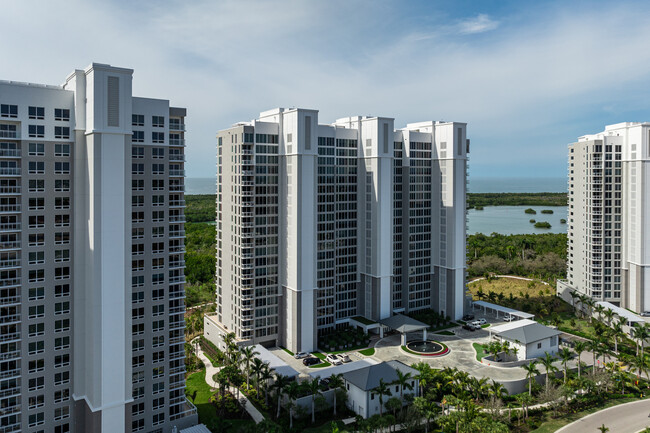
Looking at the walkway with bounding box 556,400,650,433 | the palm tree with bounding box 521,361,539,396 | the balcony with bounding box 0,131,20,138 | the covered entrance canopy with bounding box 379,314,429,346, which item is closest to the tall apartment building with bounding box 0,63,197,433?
the balcony with bounding box 0,131,20,138

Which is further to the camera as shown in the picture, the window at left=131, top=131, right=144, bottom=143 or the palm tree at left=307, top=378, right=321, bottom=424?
the palm tree at left=307, top=378, right=321, bottom=424

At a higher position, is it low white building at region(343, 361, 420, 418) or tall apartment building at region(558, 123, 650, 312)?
tall apartment building at region(558, 123, 650, 312)

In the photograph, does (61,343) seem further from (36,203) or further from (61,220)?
(36,203)

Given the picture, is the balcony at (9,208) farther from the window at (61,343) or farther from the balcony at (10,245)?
the window at (61,343)

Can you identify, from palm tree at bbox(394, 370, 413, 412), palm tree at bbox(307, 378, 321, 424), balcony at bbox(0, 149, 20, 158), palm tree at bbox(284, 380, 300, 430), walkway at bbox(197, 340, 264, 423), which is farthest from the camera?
walkway at bbox(197, 340, 264, 423)

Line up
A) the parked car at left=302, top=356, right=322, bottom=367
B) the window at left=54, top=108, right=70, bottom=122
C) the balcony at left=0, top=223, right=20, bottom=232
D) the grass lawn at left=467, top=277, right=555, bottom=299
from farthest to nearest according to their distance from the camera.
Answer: the grass lawn at left=467, top=277, right=555, bottom=299 < the parked car at left=302, top=356, right=322, bottom=367 < the window at left=54, top=108, right=70, bottom=122 < the balcony at left=0, top=223, right=20, bottom=232

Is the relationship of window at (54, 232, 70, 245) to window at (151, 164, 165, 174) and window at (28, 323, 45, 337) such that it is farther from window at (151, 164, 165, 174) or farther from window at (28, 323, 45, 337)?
window at (151, 164, 165, 174)

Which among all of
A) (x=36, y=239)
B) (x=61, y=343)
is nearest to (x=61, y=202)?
(x=36, y=239)

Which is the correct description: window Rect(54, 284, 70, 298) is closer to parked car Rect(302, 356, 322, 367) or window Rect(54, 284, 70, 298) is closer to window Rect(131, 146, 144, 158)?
window Rect(131, 146, 144, 158)

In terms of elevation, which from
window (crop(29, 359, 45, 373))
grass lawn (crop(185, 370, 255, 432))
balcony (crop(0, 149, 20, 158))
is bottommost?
grass lawn (crop(185, 370, 255, 432))
